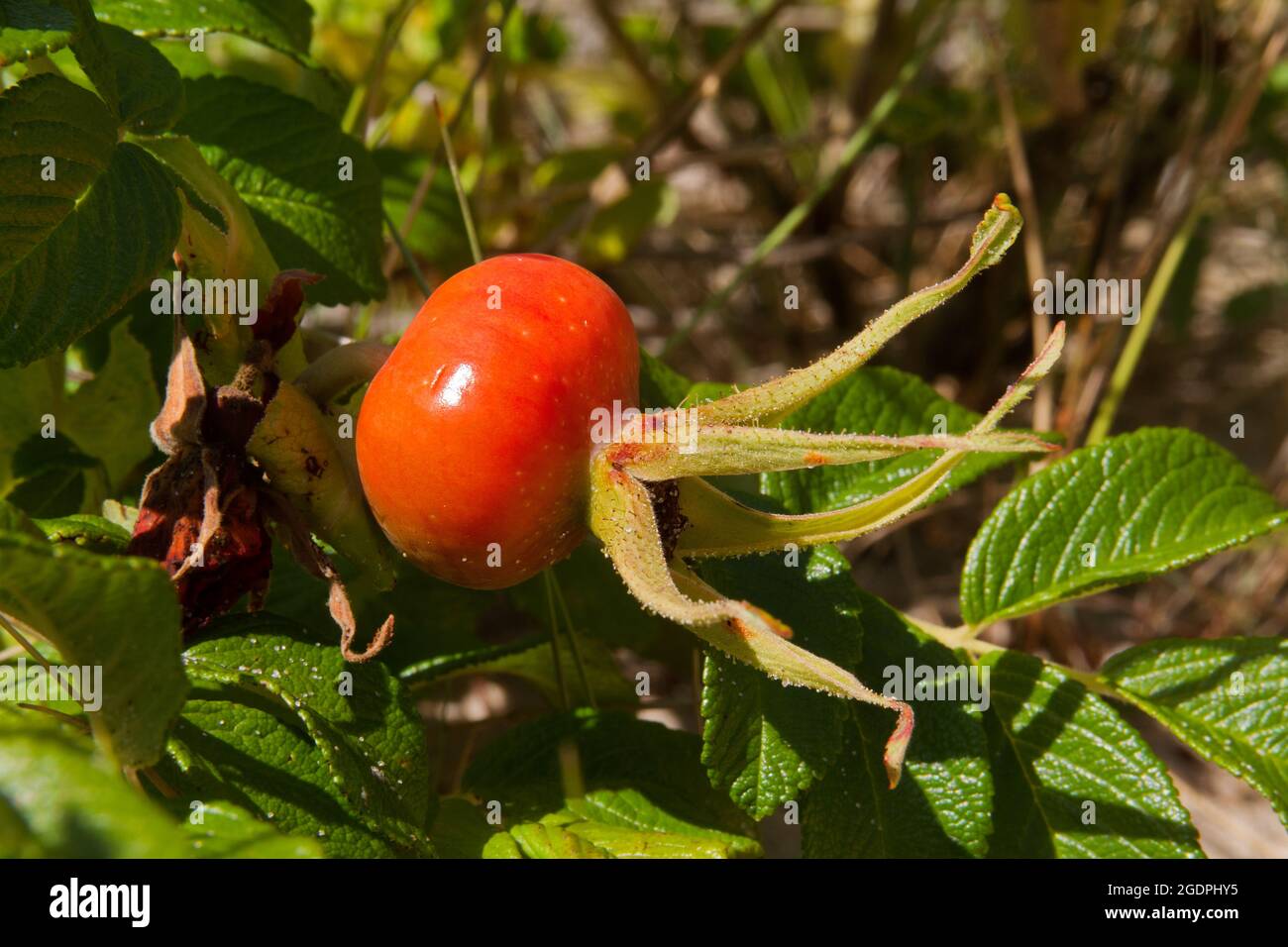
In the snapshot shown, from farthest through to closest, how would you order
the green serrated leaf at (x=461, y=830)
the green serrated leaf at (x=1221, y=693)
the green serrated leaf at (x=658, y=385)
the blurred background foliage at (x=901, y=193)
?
1. the blurred background foliage at (x=901, y=193)
2. the green serrated leaf at (x=658, y=385)
3. the green serrated leaf at (x=1221, y=693)
4. the green serrated leaf at (x=461, y=830)

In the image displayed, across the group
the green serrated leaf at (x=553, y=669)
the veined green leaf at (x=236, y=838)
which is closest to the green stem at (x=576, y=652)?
the green serrated leaf at (x=553, y=669)

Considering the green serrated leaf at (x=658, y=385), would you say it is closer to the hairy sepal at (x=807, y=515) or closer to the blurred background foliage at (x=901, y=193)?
the hairy sepal at (x=807, y=515)

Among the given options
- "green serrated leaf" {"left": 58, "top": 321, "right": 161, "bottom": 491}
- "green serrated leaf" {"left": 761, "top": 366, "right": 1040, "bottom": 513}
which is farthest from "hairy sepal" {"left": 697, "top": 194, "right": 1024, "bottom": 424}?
"green serrated leaf" {"left": 58, "top": 321, "right": 161, "bottom": 491}

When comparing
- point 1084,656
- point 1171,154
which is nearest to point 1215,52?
point 1171,154

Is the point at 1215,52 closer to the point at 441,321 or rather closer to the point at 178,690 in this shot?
the point at 441,321

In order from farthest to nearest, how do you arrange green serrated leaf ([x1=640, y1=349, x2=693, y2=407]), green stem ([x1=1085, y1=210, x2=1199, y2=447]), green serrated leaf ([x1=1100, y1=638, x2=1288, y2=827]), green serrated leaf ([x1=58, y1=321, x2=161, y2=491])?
green stem ([x1=1085, y1=210, x2=1199, y2=447])
green serrated leaf ([x1=58, y1=321, x2=161, y2=491])
green serrated leaf ([x1=640, y1=349, x2=693, y2=407])
green serrated leaf ([x1=1100, y1=638, x2=1288, y2=827])

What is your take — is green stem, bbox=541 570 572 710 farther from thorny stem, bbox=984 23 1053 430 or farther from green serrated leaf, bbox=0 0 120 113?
thorny stem, bbox=984 23 1053 430
